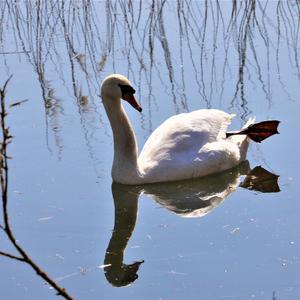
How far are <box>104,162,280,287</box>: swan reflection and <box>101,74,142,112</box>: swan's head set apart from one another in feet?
2.12

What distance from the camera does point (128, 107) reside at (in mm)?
8016

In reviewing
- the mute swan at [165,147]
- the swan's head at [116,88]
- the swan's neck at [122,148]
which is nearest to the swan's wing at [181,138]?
the mute swan at [165,147]

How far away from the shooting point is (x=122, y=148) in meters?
6.61

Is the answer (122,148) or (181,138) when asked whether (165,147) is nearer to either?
(181,138)

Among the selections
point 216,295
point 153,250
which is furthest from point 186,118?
point 216,295

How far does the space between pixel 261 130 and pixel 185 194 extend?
970mm

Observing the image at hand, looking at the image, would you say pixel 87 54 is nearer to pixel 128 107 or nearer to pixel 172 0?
pixel 128 107

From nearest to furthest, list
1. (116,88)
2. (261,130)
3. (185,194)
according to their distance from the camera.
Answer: (185,194) < (116,88) < (261,130)

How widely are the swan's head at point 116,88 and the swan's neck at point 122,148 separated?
0.04 metres

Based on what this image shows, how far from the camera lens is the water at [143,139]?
4.93 m

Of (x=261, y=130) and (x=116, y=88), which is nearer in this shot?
(x=116, y=88)

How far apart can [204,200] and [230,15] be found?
463 centimetres

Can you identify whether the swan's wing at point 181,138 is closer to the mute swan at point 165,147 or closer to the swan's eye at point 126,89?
the mute swan at point 165,147

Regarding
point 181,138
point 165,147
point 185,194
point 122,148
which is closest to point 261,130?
point 181,138
